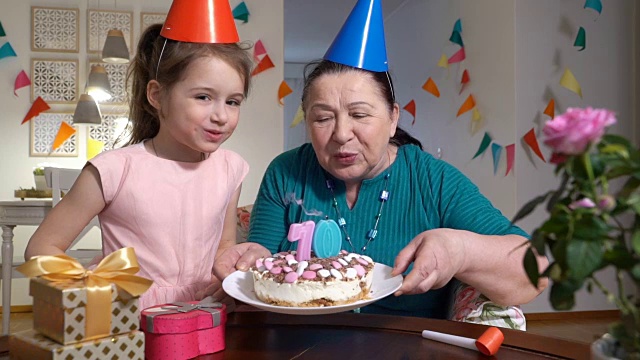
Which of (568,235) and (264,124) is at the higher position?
(264,124)

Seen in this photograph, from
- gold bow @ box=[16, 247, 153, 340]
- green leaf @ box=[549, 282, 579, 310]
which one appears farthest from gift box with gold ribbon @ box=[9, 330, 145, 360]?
green leaf @ box=[549, 282, 579, 310]

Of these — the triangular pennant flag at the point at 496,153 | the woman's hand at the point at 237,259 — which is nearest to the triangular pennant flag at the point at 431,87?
the triangular pennant flag at the point at 496,153

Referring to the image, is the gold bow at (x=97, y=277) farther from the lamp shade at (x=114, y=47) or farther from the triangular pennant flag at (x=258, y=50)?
the triangular pennant flag at (x=258, y=50)

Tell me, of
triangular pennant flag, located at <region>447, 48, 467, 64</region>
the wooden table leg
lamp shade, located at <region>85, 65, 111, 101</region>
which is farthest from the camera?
triangular pennant flag, located at <region>447, 48, 467, 64</region>

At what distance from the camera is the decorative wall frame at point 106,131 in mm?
5066

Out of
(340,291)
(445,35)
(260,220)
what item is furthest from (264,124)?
(340,291)

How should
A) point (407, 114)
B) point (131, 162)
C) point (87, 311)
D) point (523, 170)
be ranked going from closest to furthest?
point (87, 311), point (131, 162), point (523, 170), point (407, 114)

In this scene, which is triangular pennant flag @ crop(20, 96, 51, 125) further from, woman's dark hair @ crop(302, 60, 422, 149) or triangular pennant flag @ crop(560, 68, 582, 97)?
woman's dark hair @ crop(302, 60, 422, 149)

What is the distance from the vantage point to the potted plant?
469mm

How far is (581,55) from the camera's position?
473 cm

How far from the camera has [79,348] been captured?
795 mm

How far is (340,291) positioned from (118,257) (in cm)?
41

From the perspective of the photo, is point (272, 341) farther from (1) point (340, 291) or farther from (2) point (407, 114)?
(2) point (407, 114)

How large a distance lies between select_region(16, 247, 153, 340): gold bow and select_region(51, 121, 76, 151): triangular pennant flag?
14.7ft
